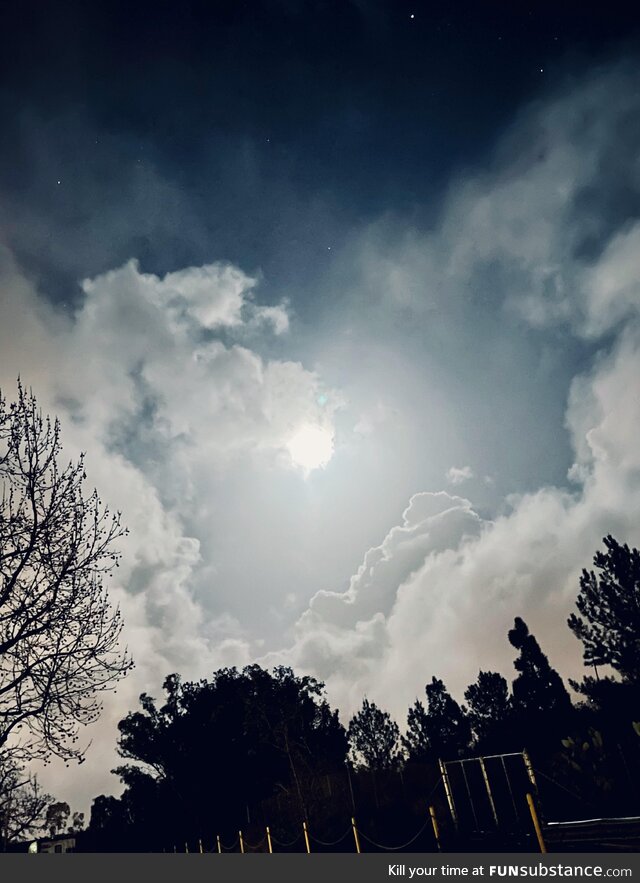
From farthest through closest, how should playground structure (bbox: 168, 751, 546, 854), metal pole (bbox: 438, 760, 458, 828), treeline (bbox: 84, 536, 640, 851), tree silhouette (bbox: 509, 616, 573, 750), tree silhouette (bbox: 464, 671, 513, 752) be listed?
tree silhouette (bbox: 464, 671, 513, 752) → tree silhouette (bbox: 509, 616, 573, 750) → treeline (bbox: 84, 536, 640, 851) → metal pole (bbox: 438, 760, 458, 828) → playground structure (bbox: 168, 751, 546, 854)

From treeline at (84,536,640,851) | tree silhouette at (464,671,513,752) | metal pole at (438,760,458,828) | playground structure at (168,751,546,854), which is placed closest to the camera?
playground structure at (168,751,546,854)

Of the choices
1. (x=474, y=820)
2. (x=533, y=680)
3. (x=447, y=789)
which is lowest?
(x=474, y=820)

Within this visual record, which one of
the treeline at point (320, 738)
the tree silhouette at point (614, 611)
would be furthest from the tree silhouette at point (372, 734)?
the tree silhouette at point (614, 611)

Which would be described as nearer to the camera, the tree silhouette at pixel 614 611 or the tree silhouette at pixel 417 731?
the tree silhouette at pixel 614 611

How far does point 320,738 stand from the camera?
149 feet

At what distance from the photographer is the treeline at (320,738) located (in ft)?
79.6

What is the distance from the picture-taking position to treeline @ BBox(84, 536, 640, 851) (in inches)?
955

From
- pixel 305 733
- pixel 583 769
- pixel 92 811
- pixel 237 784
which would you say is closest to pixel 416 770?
pixel 305 733

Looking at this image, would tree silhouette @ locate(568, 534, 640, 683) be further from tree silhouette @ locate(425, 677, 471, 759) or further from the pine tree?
A: tree silhouette @ locate(425, 677, 471, 759)

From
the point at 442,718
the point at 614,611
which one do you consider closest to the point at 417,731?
the point at 442,718

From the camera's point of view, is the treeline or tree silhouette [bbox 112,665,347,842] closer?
the treeline

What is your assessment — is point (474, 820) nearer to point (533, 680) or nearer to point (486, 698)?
point (533, 680)

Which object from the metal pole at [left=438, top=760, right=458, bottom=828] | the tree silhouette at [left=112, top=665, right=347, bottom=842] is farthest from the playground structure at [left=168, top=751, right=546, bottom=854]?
the tree silhouette at [left=112, top=665, right=347, bottom=842]

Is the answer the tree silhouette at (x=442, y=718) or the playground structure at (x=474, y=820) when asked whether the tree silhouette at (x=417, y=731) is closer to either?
the tree silhouette at (x=442, y=718)
